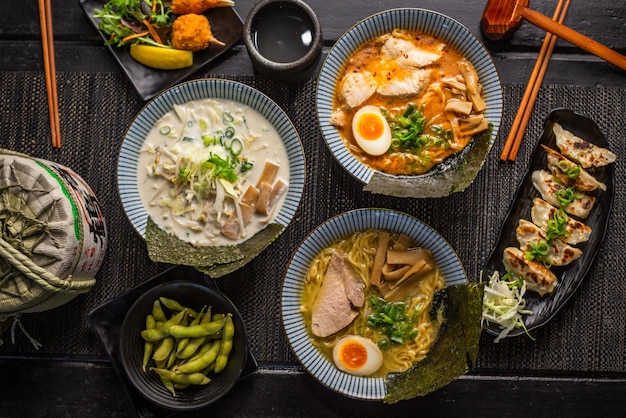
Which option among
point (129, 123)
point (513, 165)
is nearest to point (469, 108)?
point (513, 165)

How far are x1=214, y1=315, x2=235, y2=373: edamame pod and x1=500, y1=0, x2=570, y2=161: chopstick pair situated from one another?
1.58 m

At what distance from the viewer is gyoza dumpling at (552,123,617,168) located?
10.4 ft

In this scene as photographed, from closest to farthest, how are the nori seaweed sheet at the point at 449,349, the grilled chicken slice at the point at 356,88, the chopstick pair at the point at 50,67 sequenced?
the nori seaweed sheet at the point at 449,349
the grilled chicken slice at the point at 356,88
the chopstick pair at the point at 50,67

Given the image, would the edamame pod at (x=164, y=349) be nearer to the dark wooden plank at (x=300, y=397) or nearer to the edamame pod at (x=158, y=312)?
the edamame pod at (x=158, y=312)

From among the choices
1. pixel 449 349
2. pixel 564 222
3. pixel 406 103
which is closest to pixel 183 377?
pixel 449 349

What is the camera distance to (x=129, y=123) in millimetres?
3279

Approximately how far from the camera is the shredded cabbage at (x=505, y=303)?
120 inches

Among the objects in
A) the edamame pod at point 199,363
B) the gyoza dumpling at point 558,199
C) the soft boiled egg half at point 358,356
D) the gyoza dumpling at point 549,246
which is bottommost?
the edamame pod at point 199,363

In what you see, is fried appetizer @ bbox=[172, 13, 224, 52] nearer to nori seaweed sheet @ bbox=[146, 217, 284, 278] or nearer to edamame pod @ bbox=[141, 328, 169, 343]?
nori seaweed sheet @ bbox=[146, 217, 284, 278]

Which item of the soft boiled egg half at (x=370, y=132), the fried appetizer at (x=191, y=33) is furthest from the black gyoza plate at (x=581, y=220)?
the fried appetizer at (x=191, y=33)

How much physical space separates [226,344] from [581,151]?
6.47 feet

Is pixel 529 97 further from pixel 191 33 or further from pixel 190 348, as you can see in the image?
pixel 190 348

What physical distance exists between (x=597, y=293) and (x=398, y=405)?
115 cm

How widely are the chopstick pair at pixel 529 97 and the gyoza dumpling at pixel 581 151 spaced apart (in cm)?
16
